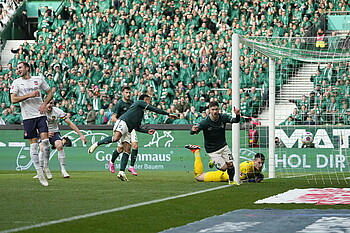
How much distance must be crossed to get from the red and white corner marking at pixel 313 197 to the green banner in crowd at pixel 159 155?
9240mm

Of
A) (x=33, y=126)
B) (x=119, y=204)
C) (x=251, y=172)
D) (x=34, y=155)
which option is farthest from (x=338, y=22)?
(x=119, y=204)

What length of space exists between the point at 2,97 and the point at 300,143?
11.5 metres

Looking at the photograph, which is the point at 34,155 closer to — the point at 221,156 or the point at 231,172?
the point at 221,156

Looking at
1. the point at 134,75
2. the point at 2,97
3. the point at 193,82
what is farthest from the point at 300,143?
the point at 2,97

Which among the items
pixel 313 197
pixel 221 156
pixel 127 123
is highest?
pixel 127 123

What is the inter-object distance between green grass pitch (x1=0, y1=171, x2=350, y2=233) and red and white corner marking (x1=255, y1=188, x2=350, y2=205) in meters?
0.29

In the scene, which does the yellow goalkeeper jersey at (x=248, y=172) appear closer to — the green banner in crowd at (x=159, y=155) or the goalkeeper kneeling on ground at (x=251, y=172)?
the goalkeeper kneeling on ground at (x=251, y=172)

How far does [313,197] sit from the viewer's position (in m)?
11.3

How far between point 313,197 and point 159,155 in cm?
1282

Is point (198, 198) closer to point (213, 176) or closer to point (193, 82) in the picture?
point (213, 176)

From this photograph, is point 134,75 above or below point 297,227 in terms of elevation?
above

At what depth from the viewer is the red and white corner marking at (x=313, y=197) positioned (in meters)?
10.5

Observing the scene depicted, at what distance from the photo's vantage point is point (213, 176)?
51.4 ft

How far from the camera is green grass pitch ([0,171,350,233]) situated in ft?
Answer: 26.2
